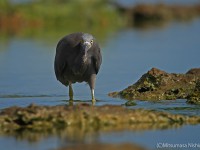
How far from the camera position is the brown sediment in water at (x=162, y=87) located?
443 inches

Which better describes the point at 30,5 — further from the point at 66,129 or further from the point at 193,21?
the point at 66,129

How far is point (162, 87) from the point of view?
11539mm

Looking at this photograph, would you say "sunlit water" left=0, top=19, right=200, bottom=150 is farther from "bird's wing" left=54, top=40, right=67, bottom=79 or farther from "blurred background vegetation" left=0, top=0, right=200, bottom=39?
"blurred background vegetation" left=0, top=0, right=200, bottom=39

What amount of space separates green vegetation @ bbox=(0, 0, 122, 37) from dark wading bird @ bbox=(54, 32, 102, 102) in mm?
18696

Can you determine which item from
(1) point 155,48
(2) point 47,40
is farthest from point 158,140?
(2) point 47,40

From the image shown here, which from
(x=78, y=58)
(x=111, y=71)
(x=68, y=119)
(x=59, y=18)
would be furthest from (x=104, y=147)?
(x=59, y=18)

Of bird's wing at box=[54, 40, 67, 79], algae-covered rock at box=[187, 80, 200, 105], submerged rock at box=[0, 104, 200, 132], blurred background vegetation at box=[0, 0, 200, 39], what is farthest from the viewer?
blurred background vegetation at box=[0, 0, 200, 39]

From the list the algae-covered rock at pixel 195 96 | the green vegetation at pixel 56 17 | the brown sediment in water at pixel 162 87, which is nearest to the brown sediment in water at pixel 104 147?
the algae-covered rock at pixel 195 96

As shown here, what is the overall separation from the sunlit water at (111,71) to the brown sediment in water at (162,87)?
349 mm

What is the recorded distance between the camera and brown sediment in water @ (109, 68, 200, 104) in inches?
443

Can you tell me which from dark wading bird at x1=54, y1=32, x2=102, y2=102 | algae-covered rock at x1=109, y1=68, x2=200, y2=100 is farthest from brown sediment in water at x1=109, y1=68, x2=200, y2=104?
dark wading bird at x1=54, y1=32, x2=102, y2=102

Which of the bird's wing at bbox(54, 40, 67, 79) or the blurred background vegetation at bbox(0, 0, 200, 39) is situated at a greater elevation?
the blurred background vegetation at bbox(0, 0, 200, 39)

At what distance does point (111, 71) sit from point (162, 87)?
4.30m

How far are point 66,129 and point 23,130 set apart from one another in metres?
0.51
